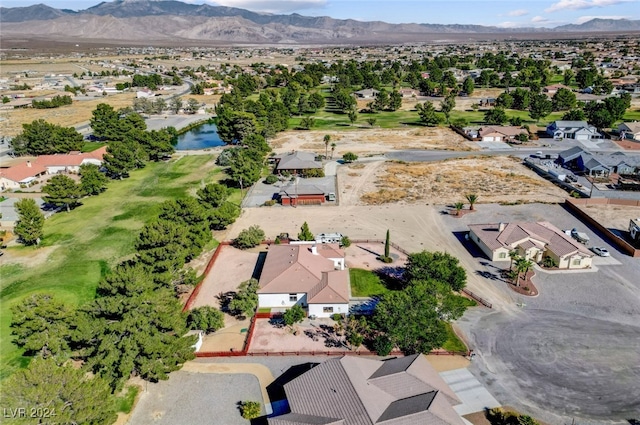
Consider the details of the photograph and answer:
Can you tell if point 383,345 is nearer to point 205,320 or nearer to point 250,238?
point 205,320

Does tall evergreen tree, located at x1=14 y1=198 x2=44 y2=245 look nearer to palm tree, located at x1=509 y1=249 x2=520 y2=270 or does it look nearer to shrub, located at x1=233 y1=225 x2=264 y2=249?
shrub, located at x1=233 y1=225 x2=264 y2=249

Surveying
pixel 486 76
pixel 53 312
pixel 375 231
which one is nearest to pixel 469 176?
pixel 375 231

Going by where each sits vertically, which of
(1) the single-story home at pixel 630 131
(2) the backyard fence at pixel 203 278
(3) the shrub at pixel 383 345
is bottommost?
(2) the backyard fence at pixel 203 278

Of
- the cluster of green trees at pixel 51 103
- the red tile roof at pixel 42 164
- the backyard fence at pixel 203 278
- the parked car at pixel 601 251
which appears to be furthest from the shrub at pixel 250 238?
the cluster of green trees at pixel 51 103

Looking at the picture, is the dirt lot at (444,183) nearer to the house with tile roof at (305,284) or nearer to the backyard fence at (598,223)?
the backyard fence at (598,223)

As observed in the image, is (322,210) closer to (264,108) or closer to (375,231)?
(375,231)

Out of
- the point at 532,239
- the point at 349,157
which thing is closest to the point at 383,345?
the point at 532,239

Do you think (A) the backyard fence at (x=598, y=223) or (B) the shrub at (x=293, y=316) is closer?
(B) the shrub at (x=293, y=316)
